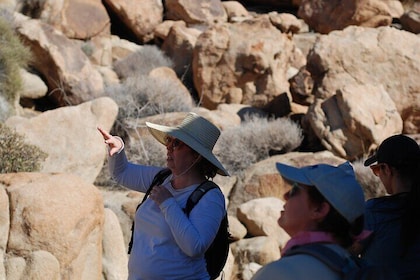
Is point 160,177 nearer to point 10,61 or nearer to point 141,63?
point 10,61

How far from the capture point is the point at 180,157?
3.62m

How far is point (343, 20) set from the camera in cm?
1989

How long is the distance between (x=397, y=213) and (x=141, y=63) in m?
14.9

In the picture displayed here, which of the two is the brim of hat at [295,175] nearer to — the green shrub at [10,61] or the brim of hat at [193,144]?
the brim of hat at [193,144]

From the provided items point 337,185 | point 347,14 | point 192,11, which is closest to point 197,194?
point 337,185

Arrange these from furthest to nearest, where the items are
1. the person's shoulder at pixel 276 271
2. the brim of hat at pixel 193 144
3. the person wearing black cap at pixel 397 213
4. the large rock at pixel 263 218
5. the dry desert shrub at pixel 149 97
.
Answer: the dry desert shrub at pixel 149 97
the large rock at pixel 263 218
the brim of hat at pixel 193 144
the person wearing black cap at pixel 397 213
the person's shoulder at pixel 276 271

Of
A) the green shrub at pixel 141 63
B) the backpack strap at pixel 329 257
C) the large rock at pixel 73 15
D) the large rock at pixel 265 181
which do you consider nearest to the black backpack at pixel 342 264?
the backpack strap at pixel 329 257

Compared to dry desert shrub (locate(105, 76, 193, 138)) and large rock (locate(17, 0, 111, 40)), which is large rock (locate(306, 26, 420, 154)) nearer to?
dry desert shrub (locate(105, 76, 193, 138))

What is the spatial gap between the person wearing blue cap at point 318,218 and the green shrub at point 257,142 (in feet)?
31.0

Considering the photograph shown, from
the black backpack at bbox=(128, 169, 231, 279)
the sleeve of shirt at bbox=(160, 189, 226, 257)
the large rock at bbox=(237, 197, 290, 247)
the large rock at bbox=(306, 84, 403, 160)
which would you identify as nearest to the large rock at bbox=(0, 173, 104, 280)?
the black backpack at bbox=(128, 169, 231, 279)

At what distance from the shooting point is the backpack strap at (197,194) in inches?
133

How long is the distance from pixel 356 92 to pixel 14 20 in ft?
23.7

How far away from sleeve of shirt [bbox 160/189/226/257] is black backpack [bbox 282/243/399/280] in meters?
0.99

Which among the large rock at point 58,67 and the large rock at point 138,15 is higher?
the large rock at point 58,67
